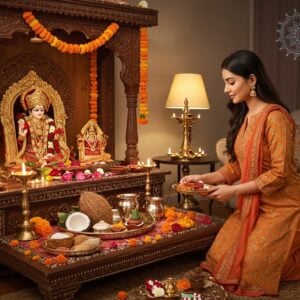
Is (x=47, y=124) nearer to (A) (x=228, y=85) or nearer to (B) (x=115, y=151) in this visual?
(B) (x=115, y=151)

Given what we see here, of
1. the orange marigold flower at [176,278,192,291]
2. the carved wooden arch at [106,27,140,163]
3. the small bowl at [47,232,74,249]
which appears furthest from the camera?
the carved wooden arch at [106,27,140,163]

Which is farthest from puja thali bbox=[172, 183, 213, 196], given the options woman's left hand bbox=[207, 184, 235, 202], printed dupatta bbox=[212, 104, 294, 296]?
printed dupatta bbox=[212, 104, 294, 296]

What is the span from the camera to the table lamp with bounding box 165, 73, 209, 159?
432 cm

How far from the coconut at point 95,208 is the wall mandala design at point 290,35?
3.58m

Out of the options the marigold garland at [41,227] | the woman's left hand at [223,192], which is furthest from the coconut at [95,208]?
the woman's left hand at [223,192]

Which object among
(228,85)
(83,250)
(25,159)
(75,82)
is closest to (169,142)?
(75,82)

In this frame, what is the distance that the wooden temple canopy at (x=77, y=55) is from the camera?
3293 millimetres

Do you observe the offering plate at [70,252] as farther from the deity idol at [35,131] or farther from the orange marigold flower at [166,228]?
the deity idol at [35,131]

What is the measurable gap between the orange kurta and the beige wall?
2.09 metres

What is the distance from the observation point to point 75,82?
4.13 meters

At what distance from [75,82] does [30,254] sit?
194cm

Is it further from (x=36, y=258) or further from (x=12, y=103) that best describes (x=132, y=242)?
(x=12, y=103)

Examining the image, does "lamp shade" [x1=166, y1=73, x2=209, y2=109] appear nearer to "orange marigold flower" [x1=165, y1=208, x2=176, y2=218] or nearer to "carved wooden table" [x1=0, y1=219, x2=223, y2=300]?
"orange marigold flower" [x1=165, y1=208, x2=176, y2=218]

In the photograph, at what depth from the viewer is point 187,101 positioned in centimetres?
430
